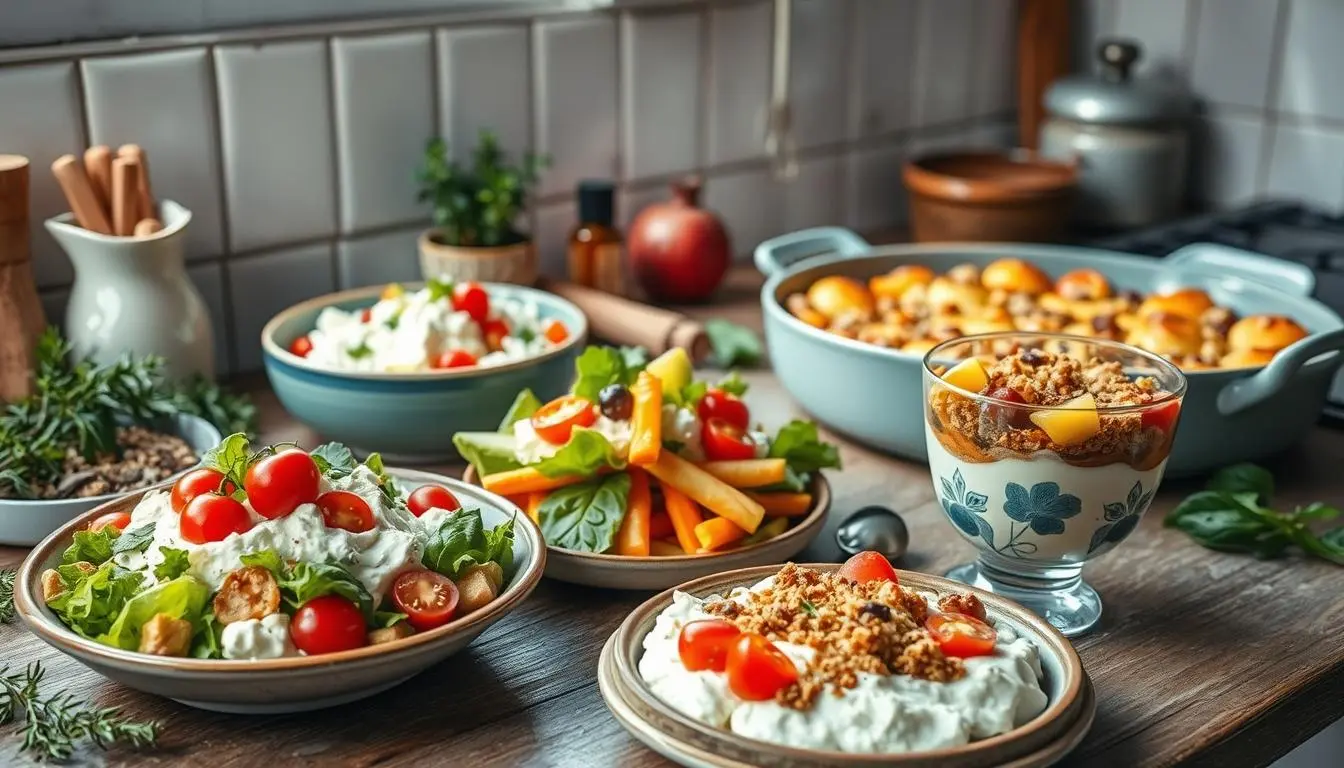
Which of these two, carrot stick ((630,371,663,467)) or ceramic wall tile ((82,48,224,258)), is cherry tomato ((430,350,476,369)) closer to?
carrot stick ((630,371,663,467))

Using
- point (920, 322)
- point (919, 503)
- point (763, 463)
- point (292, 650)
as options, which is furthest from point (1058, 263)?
point (292, 650)

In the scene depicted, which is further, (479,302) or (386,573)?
(479,302)

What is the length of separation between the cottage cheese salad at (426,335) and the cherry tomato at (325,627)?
1.62ft

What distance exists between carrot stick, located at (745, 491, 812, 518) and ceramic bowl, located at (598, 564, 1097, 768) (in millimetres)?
234

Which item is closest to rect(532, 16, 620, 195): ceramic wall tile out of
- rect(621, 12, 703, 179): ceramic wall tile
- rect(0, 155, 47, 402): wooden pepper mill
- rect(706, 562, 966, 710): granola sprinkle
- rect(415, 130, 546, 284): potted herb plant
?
rect(621, 12, 703, 179): ceramic wall tile

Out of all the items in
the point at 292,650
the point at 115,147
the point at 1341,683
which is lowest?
the point at 1341,683

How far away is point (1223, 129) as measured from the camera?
250cm

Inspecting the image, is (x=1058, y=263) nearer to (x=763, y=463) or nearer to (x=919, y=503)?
(x=919, y=503)

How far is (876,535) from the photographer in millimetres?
1272

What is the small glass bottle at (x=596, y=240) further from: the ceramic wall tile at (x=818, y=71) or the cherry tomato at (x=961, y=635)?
the cherry tomato at (x=961, y=635)

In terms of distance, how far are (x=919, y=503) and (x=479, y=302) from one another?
1.65ft

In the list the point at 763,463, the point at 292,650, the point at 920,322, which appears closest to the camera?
the point at 292,650

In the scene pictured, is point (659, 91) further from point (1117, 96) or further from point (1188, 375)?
point (1188, 375)

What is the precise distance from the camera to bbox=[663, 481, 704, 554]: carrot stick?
3.94 feet
